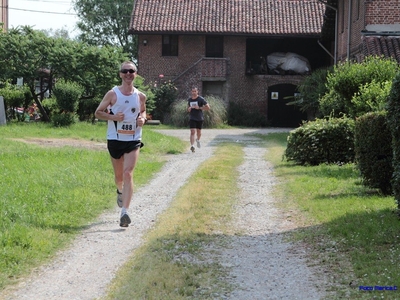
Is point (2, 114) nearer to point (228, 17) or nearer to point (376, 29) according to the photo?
point (376, 29)

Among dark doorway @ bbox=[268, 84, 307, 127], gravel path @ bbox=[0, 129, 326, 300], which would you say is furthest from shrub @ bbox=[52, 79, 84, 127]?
gravel path @ bbox=[0, 129, 326, 300]

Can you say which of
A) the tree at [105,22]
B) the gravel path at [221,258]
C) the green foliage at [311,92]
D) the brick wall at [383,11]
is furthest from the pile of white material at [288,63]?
the gravel path at [221,258]

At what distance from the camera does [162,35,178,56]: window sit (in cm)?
4628

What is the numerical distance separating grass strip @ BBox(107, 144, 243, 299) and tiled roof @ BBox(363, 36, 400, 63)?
494 inches

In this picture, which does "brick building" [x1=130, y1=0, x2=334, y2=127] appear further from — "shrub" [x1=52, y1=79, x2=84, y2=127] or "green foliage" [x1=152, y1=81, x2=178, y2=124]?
"shrub" [x1=52, y1=79, x2=84, y2=127]

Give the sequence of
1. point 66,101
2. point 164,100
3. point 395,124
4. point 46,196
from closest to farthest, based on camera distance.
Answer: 1. point 395,124
2. point 46,196
3. point 66,101
4. point 164,100

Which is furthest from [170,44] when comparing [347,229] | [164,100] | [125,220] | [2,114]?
[347,229]

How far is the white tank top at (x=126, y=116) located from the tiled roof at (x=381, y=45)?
15.7 meters

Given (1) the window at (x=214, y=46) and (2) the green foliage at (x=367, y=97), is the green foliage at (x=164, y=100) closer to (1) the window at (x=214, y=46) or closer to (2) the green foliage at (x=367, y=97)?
(1) the window at (x=214, y=46)

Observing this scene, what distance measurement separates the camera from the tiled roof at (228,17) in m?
45.3

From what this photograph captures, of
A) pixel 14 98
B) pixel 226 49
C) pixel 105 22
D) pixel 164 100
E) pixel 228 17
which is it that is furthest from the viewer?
pixel 105 22

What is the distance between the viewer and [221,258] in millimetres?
8195

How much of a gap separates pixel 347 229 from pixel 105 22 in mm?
61306

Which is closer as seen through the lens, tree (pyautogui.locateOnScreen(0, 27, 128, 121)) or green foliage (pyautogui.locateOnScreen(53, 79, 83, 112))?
green foliage (pyautogui.locateOnScreen(53, 79, 83, 112))
